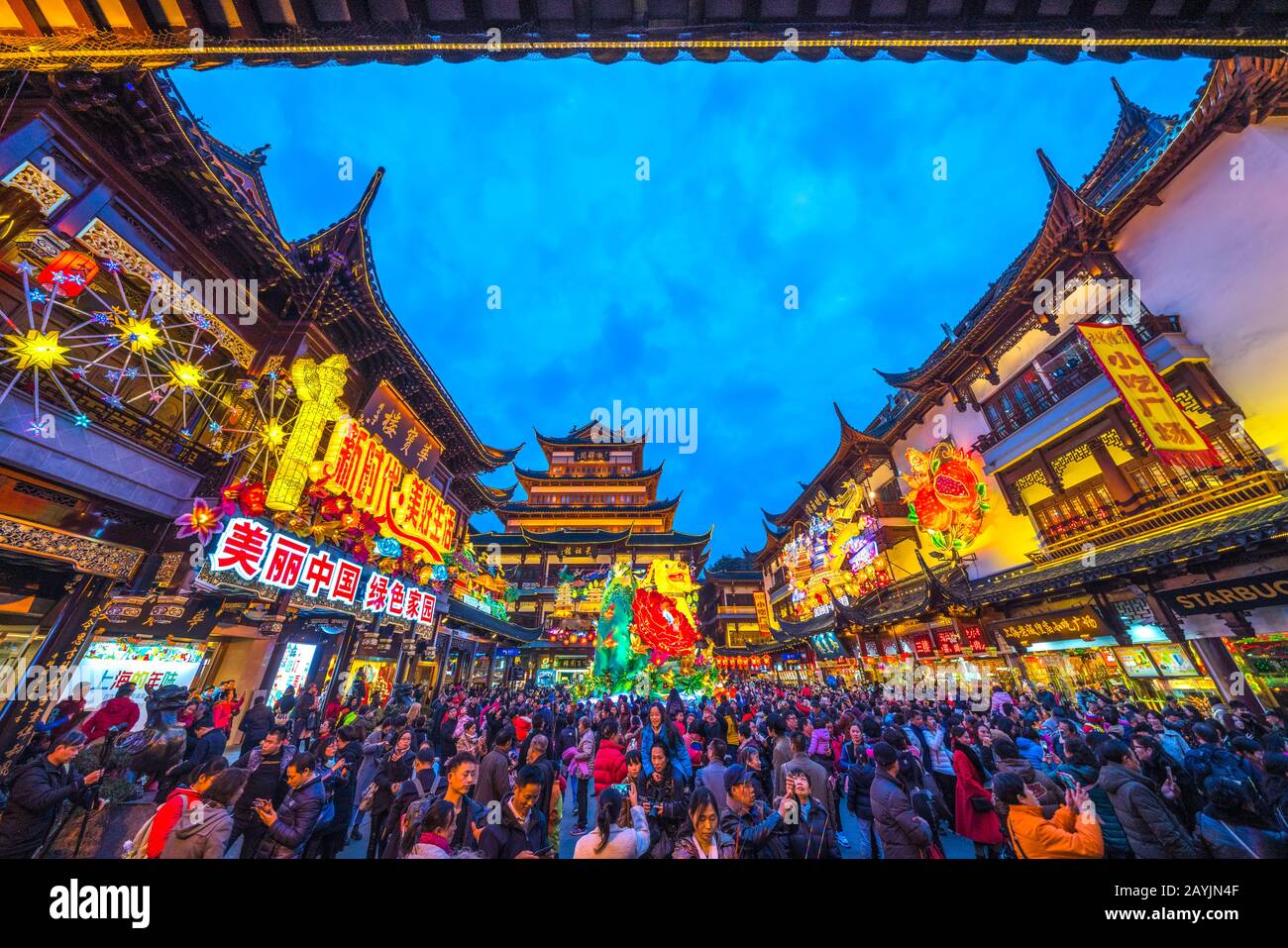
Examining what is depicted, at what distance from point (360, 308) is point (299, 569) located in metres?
6.86

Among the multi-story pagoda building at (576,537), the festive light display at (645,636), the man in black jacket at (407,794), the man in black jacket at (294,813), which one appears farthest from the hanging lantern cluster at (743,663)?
the man in black jacket at (294,813)

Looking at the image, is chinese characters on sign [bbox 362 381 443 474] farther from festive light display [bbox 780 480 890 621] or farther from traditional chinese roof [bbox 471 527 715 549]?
festive light display [bbox 780 480 890 621]

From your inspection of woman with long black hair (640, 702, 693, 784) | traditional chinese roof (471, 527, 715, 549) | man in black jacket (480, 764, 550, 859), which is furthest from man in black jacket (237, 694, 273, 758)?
traditional chinese roof (471, 527, 715, 549)

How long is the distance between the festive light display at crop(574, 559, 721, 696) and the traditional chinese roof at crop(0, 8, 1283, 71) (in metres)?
17.1

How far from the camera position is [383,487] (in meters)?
12.1

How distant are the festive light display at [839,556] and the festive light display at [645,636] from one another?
8971 millimetres

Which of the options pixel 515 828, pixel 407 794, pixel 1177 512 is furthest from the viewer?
pixel 1177 512

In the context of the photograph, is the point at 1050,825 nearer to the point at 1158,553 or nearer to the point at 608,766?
the point at 608,766

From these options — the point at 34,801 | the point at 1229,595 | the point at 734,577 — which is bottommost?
the point at 34,801

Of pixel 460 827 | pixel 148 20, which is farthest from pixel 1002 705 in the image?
pixel 148 20

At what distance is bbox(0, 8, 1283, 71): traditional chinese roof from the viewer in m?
3.65

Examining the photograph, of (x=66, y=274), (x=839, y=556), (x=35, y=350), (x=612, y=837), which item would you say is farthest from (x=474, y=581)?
(x=612, y=837)
